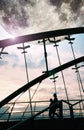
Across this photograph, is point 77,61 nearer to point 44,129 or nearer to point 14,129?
point 44,129

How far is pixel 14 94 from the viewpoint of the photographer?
14.5 meters

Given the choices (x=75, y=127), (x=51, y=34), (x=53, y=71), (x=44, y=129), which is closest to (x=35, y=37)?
(x=51, y=34)

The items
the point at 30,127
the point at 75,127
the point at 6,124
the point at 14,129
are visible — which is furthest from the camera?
the point at 6,124

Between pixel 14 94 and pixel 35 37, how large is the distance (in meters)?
2.87

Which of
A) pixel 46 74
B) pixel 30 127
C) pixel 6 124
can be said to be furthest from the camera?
pixel 46 74

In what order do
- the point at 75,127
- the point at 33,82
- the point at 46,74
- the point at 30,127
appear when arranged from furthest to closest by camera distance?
the point at 46,74 < the point at 33,82 < the point at 30,127 < the point at 75,127

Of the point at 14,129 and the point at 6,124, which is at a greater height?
the point at 6,124

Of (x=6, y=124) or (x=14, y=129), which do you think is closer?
(x=14, y=129)

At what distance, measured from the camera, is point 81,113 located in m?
19.1

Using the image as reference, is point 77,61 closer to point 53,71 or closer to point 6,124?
point 53,71

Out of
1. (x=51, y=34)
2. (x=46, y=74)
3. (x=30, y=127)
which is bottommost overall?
(x=30, y=127)

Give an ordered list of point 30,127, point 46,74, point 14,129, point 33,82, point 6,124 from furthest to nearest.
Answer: point 46,74 < point 33,82 < point 6,124 < point 30,127 < point 14,129

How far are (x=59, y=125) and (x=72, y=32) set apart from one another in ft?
18.4

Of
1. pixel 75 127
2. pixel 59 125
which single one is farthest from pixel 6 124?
pixel 75 127
